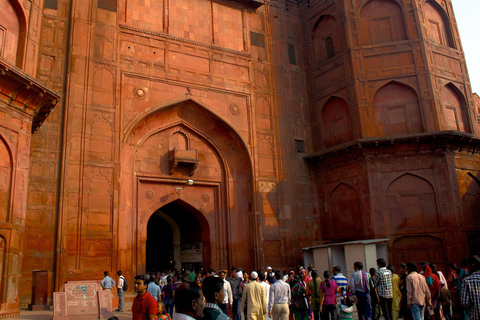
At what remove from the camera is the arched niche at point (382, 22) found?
16.4 meters

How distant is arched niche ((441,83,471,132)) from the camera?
1546 centimetres

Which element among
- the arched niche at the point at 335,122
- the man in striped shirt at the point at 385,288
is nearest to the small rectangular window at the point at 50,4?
the arched niche at the point at 335,122

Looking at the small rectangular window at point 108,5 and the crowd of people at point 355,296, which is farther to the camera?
the small rectangular window at point 108,5

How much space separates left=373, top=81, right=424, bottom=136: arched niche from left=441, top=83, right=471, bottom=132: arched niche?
104 cm

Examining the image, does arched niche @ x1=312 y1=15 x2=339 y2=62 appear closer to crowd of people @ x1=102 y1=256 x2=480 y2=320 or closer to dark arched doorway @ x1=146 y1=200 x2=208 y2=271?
dark arched doorway @ x1=146 y1=200 x2=208 y2=271

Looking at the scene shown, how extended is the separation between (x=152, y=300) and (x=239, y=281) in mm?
4327

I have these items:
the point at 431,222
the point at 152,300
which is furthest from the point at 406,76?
the point at 152,300

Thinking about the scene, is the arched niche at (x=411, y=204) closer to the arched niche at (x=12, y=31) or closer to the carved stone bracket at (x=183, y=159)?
the carved stone bracket at (x=183, y=159)

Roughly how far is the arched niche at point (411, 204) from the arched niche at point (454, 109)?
2.46m

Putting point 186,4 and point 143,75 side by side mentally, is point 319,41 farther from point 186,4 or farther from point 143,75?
point 143,75

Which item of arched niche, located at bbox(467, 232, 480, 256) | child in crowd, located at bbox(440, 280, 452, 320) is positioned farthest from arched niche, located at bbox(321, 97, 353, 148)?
child in crowd, located at bbox(440, 280, 452, 320)

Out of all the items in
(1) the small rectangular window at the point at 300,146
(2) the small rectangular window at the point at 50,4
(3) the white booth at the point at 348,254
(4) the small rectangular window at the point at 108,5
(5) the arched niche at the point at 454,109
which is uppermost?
(4) the small rectangular window at the point at 108,5

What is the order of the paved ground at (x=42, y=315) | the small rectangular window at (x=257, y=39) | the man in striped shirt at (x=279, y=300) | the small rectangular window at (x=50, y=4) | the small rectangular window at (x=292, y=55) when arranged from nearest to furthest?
1. the man in striped shirt at (x=279, y=300)
2. the paved ground at (x=42, y=315)
3. the small rectangular window at (x=50, y=4)
4. the small rectangular window at (x=257, y=39)
5. the small rectangular window at (x=292, y=55)

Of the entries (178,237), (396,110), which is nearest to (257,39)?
(396,110)
